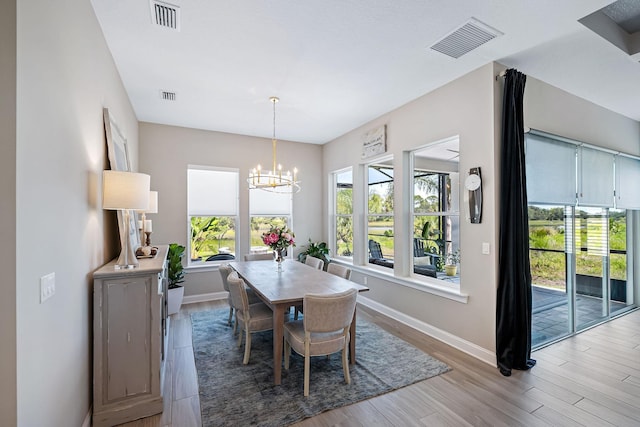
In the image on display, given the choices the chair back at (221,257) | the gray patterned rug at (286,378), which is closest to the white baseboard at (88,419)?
the gray patterned rug at (286,378)

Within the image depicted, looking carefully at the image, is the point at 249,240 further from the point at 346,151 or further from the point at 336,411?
the point at 336,411

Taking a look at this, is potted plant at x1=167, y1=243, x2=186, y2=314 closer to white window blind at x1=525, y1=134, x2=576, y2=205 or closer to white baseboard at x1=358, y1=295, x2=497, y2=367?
white baseboard at x1=358, y1=295, x2=497, y2=367

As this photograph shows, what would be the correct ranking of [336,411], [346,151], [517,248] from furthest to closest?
[346,151] < [517,248] < [336,411]

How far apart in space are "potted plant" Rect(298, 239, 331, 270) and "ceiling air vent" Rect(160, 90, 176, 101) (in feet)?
11.4

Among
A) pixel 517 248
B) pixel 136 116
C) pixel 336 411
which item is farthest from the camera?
pixel 136 116

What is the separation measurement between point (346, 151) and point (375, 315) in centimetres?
297

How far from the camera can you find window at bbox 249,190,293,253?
573cm

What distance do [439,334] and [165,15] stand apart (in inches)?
166

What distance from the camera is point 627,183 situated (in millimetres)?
4426

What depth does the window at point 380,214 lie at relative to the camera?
15.2 feet

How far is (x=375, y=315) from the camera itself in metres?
4.41

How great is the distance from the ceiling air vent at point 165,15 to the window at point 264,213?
3478 mm

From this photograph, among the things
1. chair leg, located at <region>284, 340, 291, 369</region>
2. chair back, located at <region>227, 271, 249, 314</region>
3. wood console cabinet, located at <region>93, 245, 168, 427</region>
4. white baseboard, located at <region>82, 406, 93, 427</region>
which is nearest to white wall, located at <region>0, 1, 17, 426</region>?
wood console cabinet, located at <region>93, 245, 168, 427</region>

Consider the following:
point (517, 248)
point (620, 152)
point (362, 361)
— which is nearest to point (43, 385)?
point (362, 361)
